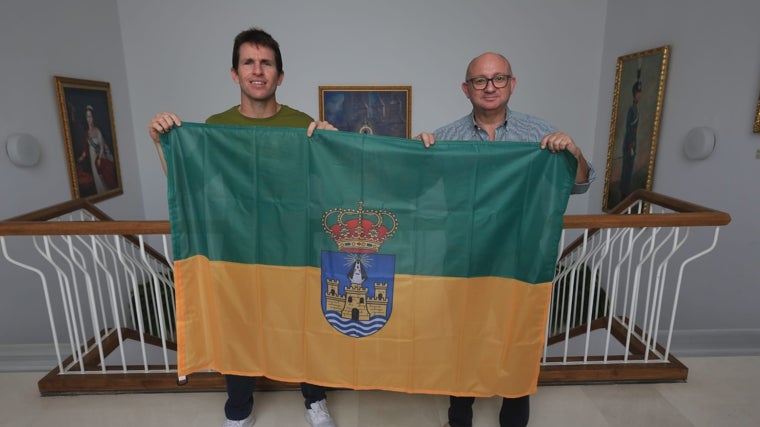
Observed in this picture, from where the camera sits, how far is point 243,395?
6.23 ft

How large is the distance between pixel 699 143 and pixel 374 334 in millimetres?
3092

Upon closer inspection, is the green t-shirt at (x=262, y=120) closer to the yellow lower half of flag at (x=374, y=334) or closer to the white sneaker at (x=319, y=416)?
the yellow lower half of flag at (x=374, y=334)

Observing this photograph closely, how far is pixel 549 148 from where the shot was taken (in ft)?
4.92

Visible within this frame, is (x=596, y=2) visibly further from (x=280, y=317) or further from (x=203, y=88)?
(x=280, y=317)

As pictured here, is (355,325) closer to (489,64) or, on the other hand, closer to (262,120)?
(262,120)

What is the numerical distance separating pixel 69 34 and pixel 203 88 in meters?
1.23

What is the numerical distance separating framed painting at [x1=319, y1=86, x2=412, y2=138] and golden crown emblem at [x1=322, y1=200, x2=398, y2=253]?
3.27m

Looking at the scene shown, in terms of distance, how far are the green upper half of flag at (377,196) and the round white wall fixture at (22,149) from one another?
251cm

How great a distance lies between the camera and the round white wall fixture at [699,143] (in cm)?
321

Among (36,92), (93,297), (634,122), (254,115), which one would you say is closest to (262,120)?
(254,115)

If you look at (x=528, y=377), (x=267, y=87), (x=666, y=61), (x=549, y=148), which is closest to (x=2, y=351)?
(x=267, y=87)

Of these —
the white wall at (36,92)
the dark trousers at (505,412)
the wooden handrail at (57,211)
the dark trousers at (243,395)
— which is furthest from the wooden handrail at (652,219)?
the white wall at (36,92)

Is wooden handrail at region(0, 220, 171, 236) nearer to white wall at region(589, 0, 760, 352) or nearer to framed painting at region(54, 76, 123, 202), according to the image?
framed painting at region(54, 76, 123, 202)

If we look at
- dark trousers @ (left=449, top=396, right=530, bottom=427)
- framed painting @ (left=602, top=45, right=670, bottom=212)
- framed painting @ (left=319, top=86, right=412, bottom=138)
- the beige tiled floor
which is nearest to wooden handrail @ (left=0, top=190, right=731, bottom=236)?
dark trousers @ (left=449, top=396, right=530, bottom=427)
